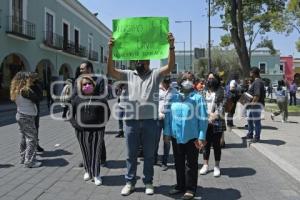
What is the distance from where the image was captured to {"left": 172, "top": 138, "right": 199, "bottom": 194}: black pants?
6.53 m

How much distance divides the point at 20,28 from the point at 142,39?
25.2 metres

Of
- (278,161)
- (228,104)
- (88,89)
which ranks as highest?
(88,89)

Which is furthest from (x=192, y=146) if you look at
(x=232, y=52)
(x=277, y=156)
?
(x=232, y=52)

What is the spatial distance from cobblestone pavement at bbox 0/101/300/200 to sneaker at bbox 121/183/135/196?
0.29 feet

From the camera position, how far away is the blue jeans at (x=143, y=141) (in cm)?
668

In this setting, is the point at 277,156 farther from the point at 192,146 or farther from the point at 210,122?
the point at 192,146

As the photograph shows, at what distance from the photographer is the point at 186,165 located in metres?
6.66

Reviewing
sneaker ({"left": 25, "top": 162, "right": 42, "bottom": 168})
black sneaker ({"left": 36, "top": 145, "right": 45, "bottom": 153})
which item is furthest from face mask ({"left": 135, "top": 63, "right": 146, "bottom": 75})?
black sneaker ({"left": 36, "top": 145, "right": 45, "bottom": 153})

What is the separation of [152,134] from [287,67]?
19.0 metres

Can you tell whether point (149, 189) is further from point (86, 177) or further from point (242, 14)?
point (242, 14)

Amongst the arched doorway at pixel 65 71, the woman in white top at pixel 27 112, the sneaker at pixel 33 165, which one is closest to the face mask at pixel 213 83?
the woman in white top at pixel 27 112

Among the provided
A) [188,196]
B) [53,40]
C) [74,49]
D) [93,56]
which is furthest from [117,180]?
[93,56]

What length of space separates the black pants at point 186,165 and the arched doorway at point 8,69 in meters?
26.4

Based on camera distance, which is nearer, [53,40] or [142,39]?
[142,39]
